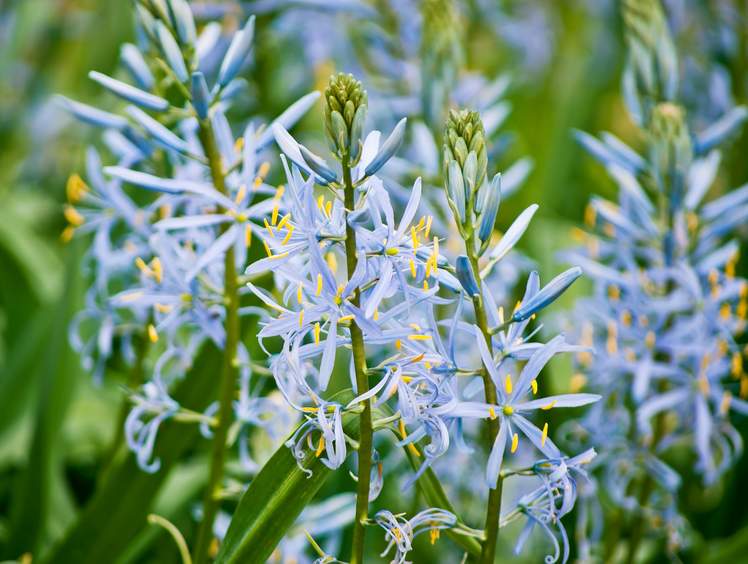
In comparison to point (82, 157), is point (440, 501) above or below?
below

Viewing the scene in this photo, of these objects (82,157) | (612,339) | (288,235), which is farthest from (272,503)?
(82,157)

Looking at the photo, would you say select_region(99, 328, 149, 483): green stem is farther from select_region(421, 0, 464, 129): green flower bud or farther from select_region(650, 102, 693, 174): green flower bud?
select_region(650, 102, 693, 174): green flower bud

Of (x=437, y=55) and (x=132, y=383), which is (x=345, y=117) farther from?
(x=437, y=55)

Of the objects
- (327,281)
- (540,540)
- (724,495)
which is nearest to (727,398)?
(540,540)

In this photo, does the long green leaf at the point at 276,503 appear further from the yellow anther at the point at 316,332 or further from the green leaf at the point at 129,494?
the green leaf at the point at 129,494

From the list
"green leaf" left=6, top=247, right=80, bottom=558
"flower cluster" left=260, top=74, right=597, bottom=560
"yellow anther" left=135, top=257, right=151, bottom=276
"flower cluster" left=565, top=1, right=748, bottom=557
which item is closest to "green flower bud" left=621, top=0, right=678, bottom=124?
"flower cluster" left=565, top=1, right=748, bottom=557
